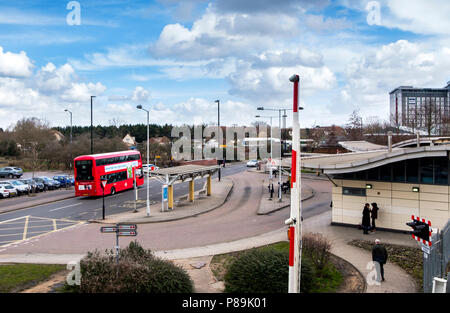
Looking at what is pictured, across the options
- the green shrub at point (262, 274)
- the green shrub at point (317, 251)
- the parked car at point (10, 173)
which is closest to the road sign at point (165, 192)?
the green shrub at point (317, 251)

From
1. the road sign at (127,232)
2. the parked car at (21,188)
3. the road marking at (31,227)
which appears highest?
the road sign at (127,232)

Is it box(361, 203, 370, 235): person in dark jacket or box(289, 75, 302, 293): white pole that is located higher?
box(289, 75, 302, 293): white pole

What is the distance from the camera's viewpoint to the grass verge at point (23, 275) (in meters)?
Answer: 11.4

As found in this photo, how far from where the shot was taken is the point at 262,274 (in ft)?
33.3

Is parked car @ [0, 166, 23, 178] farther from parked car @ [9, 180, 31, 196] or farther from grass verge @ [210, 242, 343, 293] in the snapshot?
grass verge @ [210, 242, 343, 293]

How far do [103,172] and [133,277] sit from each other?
937 inches

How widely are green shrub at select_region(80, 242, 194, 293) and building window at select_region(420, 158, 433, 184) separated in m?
12.6

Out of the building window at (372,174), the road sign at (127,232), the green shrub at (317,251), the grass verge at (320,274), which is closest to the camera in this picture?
the grass verge at (320,274)

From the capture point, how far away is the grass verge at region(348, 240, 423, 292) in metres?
12.5

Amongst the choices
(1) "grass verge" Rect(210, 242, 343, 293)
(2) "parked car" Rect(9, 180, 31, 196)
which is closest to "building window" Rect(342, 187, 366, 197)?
(1) "grass verge" Rect(210, 242, 343, 293)

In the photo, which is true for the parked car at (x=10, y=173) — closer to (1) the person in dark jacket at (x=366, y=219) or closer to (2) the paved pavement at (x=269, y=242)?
(2) the paved pavement at (x=269, y=242)

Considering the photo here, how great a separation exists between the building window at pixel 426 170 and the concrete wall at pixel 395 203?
0.28m

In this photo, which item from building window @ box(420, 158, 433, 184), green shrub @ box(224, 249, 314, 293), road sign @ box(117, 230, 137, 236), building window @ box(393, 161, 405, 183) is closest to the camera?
green shrub @ box(224, 249, 314, 293)
